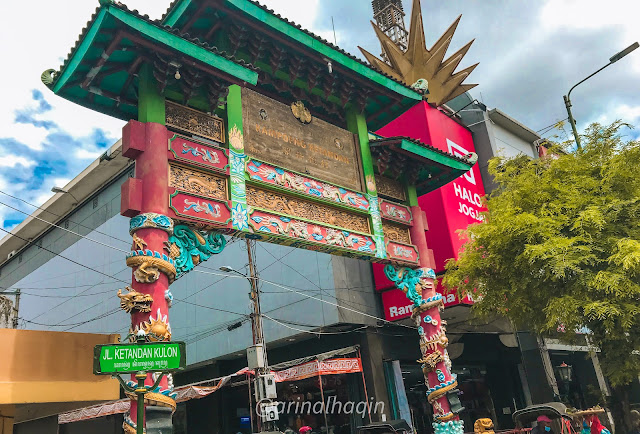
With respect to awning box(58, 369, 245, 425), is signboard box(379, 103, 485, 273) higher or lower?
higher

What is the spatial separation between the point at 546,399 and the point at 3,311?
21983 mm

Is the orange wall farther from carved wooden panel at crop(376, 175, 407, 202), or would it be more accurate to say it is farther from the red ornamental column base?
carved wooden panel at crop(376, 175, 407, 202)

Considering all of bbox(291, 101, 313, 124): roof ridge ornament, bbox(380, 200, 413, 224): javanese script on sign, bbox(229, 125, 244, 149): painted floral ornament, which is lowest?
bbox(380, 200, 413, 224): javanese script on sign

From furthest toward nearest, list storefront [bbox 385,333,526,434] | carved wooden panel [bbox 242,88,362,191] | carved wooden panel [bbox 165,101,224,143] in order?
storefront [bbox 385,333,526,434] < carved wooden panel [bbox 242,88,362,191] < carved wooden panel [bbox 165,101,224,143]

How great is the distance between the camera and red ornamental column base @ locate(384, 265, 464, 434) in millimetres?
11281

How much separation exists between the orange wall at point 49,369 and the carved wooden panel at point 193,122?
3848 millimetres

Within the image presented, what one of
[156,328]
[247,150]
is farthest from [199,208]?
[156,328]

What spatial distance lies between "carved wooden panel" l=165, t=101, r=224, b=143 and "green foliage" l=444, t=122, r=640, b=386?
7051 millimetres

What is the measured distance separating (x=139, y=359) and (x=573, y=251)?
956cm

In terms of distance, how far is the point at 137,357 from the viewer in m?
4.63

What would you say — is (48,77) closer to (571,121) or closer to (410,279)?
(410,279)

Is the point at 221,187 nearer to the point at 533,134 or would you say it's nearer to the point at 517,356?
the point at 517,356

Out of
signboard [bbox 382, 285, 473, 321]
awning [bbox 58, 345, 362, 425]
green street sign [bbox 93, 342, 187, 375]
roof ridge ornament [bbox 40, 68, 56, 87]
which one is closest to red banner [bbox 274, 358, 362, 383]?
awning [bbox 58, 345, 362, 425]

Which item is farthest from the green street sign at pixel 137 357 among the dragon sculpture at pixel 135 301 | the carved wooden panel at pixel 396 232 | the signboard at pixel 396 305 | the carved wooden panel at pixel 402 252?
the signboard at pixel 396 305
